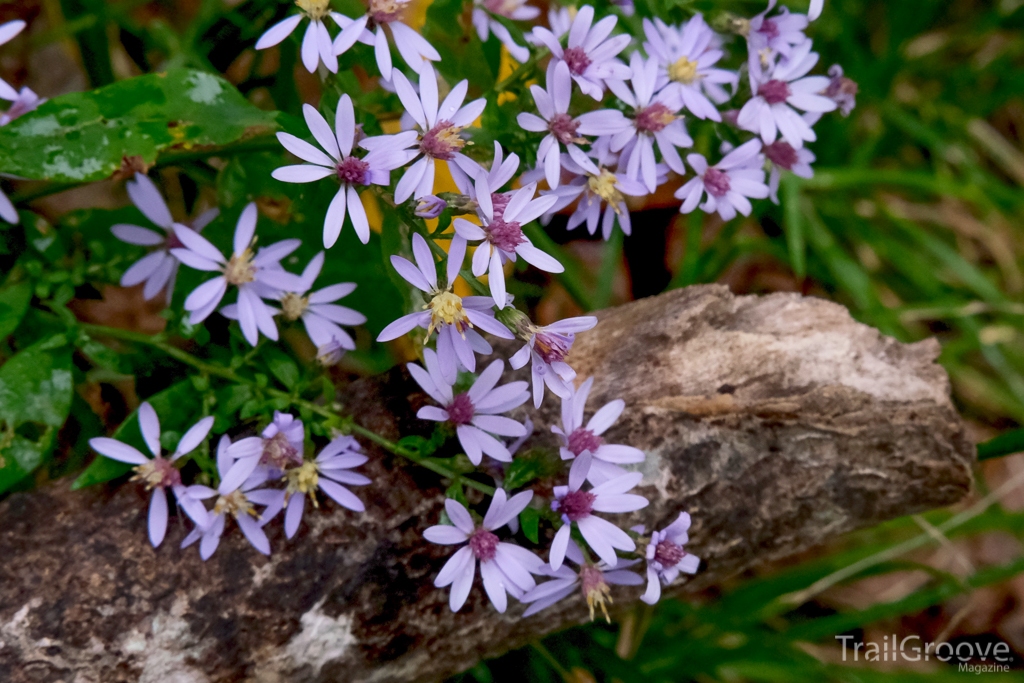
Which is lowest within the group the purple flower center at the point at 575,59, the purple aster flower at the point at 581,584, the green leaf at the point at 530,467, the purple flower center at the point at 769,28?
the purple aster flower at the point at 581,584

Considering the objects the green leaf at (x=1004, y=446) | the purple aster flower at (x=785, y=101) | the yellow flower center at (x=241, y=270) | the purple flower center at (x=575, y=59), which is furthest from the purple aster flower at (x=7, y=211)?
the green leaf at (x=1004, y=446)

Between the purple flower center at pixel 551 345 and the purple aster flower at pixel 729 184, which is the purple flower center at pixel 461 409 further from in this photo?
the purple aster flower at pixel 729 184

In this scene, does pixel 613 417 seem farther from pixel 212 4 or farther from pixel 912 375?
pixel 212 4

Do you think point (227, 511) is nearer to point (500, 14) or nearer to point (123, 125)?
point (123, 125)

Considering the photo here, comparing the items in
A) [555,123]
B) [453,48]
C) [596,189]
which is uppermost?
[453,48]

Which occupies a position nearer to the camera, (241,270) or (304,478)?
(304,478)

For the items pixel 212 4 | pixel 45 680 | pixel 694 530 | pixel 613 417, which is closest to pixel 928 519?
pixel 694 530

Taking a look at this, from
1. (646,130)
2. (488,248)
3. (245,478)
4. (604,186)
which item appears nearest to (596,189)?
(604,186)
